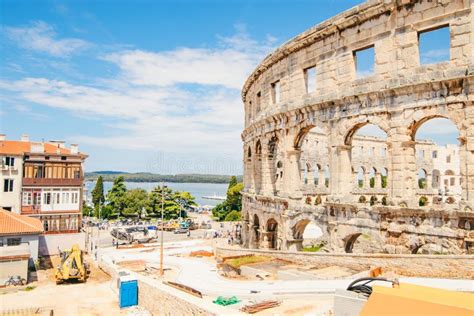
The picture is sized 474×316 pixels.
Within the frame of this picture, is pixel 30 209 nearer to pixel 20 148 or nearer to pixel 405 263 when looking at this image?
pixel 20 148

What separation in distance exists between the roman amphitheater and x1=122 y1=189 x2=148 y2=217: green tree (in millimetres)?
42805

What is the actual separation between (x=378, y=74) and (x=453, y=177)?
30.9 metres

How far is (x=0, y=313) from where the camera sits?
19234mm

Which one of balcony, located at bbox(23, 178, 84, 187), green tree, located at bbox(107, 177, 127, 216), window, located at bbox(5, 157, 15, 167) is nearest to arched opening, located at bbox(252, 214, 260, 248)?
balcony, located at bbox(23, 178, 84, 187)

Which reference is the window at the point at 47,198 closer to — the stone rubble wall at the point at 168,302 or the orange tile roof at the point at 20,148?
the orange tile roof at the point at 20,148

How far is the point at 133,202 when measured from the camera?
2606 inches

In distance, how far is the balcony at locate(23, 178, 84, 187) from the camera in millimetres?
33875

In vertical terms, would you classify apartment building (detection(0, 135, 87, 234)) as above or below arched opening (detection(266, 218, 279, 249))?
above

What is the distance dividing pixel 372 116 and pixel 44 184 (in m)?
27.7

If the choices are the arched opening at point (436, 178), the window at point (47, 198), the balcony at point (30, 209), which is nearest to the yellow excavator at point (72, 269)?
the balcony at point (30, 209)

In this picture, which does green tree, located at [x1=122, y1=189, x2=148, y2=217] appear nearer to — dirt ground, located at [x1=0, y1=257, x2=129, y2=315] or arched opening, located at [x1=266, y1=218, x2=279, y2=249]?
dirt ground, located at [x1=0, y1=257, x2=129, y2=315]

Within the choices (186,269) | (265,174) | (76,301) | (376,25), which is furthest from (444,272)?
(76,301)

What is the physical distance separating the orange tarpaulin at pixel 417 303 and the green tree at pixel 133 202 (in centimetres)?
6202

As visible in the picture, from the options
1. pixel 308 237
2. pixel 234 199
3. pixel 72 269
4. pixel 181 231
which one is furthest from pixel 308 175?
pixel 234 199
